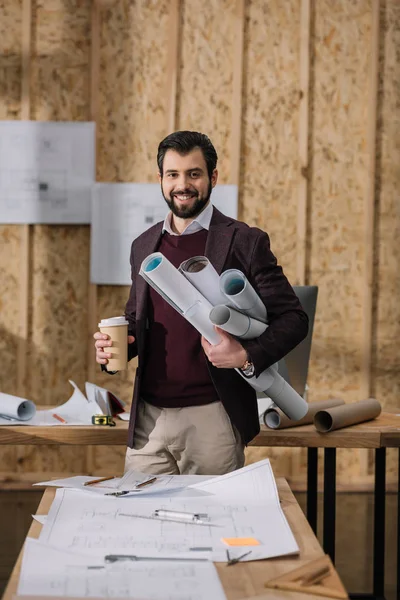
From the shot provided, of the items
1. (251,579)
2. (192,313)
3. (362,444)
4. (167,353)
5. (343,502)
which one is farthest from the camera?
(343,502)

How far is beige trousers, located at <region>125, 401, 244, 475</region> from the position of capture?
2121mm

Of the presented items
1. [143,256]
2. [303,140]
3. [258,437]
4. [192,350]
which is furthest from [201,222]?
[303,140]

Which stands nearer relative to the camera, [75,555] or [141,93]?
[75,555]

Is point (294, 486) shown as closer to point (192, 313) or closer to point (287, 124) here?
point (287, 124)

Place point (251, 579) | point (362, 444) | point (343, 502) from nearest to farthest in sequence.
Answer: point (251, 579) < point (362, 444) < point (343, 502)

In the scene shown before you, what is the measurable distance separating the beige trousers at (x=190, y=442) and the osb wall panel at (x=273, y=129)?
2987 mm

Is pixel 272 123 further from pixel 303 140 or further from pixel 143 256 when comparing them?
pixel 143 256

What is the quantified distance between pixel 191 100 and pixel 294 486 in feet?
7.93

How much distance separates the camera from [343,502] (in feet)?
16.0

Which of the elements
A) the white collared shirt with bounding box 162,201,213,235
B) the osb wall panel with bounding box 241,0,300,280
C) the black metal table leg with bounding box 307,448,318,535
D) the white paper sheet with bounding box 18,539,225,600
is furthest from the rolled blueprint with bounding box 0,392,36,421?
the osb wall panel with bounding box 241,0,300,280

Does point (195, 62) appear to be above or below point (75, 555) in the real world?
above

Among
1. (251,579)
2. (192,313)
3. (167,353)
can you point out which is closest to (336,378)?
(167,353)

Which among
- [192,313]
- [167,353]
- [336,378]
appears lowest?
[336,378]

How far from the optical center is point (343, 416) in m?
2.73
